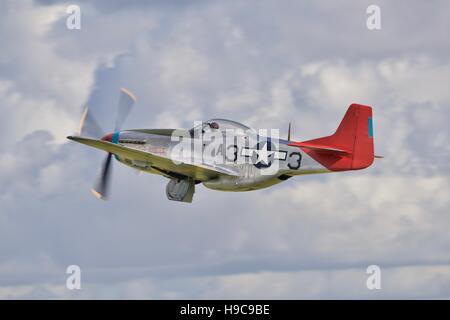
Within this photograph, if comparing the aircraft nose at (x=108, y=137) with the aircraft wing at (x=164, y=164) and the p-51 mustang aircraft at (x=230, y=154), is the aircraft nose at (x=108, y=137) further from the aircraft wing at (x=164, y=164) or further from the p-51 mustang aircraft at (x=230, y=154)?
the aircraft wing at (x=164, y=164)

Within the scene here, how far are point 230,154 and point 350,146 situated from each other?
4.04 m

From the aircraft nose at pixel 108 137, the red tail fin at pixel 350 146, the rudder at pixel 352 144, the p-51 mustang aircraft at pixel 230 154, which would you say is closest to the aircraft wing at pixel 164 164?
the p-51 mustang aircraft at pixel 230 154

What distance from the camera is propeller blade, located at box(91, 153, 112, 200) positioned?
130 ft

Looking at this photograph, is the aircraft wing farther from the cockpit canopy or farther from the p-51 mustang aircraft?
the cockpit canopy

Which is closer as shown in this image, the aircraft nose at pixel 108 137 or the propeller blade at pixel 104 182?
the propeller blade at pixel 104 182

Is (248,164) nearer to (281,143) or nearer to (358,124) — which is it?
(281,143)

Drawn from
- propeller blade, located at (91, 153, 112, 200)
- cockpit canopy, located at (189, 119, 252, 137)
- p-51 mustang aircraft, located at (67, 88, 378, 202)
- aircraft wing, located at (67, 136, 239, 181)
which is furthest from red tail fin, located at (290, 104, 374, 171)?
propeller blade, located at (91, 153, 112, 200)

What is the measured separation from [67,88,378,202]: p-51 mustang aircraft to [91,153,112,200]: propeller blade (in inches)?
1.4

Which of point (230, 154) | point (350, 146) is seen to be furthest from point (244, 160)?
point (350, 146)

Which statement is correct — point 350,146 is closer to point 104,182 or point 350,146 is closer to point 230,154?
point 230,154

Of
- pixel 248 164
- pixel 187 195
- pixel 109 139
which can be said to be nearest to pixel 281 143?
pixel 248 164

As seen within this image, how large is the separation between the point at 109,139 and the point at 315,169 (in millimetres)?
8361

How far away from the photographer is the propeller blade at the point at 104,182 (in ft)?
130

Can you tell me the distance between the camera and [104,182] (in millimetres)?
40219
